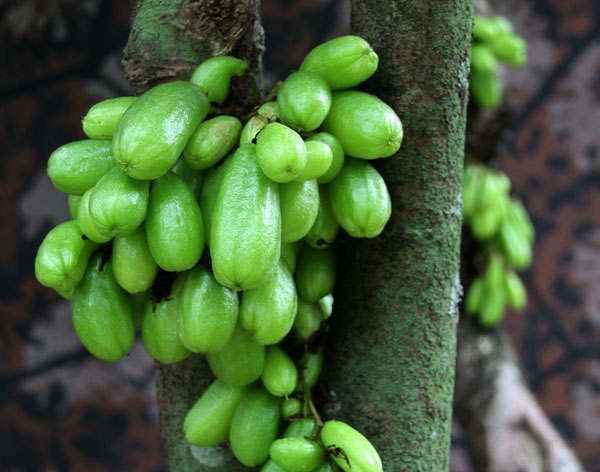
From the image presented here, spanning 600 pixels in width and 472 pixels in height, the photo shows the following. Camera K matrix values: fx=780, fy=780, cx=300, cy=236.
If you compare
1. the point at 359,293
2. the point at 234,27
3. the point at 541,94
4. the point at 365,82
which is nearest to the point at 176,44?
the point at 234,27

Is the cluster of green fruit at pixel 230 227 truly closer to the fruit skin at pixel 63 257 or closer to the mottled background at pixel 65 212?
the fruit skin at pixel 63 257

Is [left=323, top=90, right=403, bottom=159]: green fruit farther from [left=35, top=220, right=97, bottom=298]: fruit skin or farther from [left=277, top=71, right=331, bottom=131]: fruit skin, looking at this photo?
[left=35, top=220, right=97, bottom=298]: fruit skin

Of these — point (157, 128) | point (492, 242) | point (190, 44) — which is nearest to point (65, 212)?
point (492, 242)

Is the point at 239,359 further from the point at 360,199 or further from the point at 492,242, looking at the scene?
the point at 492,242

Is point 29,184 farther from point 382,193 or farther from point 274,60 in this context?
point 382,193

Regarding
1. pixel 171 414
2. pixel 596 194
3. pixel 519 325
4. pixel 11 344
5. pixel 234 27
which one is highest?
pixel 234 27

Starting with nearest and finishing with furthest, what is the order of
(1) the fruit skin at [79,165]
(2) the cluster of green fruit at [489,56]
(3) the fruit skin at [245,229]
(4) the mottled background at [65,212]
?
(3) the fruit skin at [245,229] < (1) the fruit skin at [79,165] < (2) the cluster of green fruit at [489,56] < (4) the mottled background at [65,212]

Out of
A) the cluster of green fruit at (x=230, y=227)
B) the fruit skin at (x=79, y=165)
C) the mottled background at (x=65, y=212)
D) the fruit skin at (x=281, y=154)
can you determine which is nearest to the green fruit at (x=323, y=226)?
the cluster of green fruit at (x=230, y=227)
